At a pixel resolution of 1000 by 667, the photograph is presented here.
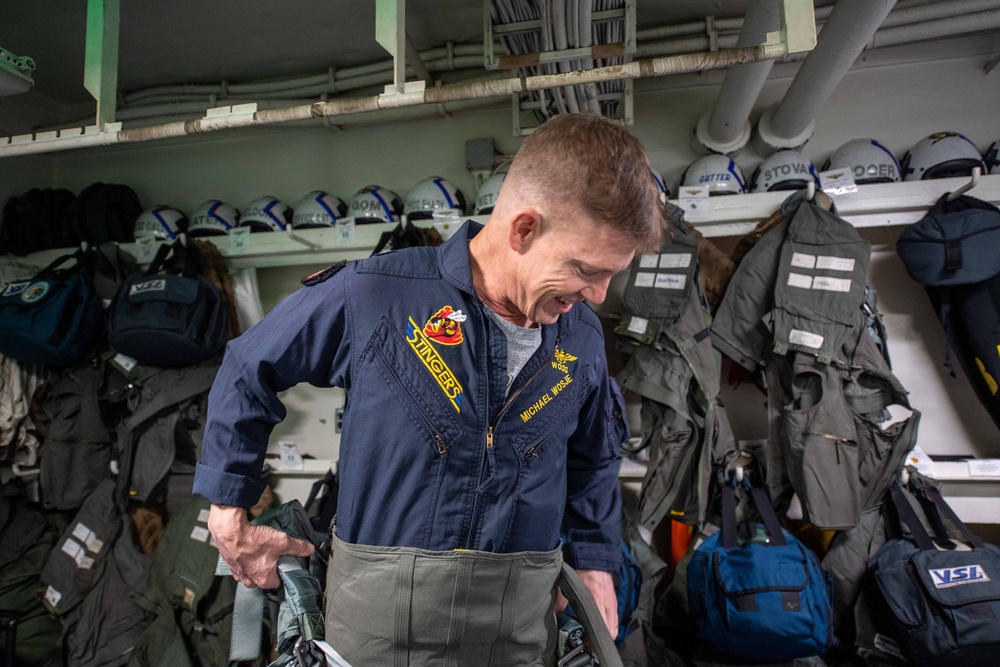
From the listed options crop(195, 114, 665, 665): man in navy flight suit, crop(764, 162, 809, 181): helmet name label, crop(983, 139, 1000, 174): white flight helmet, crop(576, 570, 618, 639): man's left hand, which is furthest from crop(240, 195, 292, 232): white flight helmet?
crop(983, 139, 1000, 174): white flight helmet

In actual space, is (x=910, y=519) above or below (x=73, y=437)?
below

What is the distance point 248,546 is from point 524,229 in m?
0.88

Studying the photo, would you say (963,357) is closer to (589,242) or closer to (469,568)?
(589,242)

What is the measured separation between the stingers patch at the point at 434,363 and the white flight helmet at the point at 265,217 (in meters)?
2.22

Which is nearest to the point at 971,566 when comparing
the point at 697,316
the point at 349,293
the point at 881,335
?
the point at 881,335

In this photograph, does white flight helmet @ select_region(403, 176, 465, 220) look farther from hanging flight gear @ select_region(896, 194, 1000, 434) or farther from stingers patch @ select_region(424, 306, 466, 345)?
hanging flight gear @ select_region(896, 194, 1000, 434)

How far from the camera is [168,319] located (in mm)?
2422

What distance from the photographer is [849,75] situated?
108 inches

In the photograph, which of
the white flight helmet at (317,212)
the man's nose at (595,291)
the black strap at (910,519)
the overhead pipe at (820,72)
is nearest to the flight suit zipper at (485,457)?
the man's nose at (595,291)

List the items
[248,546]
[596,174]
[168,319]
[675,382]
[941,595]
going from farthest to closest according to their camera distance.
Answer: [168,319]
[675,382]
[941,595]
[248,546]
[596,174]

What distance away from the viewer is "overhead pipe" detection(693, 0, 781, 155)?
72.1 inches

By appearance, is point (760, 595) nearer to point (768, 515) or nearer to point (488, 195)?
point (768, 515)

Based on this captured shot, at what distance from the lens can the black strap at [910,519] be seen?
195 cm

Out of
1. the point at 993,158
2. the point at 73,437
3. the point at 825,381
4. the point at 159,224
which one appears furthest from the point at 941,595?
the point at 159,224
